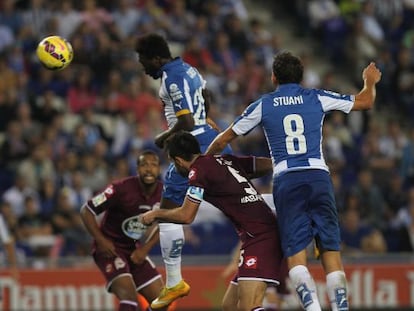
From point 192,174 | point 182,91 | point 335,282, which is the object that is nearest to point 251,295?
point 335,282

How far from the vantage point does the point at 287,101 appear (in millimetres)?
10477

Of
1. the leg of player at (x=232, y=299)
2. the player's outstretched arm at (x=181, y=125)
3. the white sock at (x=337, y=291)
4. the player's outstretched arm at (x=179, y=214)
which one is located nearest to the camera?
the white sock at (x=337, y=291)

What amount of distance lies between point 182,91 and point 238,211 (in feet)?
4.56

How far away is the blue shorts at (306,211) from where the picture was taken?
10359 millimetres

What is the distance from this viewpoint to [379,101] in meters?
22.2

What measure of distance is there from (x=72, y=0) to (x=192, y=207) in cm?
1031

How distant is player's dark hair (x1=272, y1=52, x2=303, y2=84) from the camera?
10547 millimetres

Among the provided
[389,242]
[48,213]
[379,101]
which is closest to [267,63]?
[379,101]

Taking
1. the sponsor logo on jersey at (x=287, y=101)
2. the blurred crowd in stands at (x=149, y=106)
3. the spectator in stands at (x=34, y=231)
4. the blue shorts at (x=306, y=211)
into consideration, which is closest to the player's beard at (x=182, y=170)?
the blue shorts at (x=306, y=211)

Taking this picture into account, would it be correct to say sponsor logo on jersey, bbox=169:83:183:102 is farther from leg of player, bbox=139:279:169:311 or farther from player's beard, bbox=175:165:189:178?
leg of player, bbox=139:279:169:311

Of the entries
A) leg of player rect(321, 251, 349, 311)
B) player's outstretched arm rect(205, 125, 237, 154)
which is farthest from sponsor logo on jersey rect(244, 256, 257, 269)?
player's outstretched arm rect(205, 125, 237, 154)

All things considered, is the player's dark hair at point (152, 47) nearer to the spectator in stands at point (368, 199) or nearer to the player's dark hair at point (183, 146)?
the player's dark hair at point (183, 146)

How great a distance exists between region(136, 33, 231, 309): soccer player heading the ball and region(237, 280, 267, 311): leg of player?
1.18 meters

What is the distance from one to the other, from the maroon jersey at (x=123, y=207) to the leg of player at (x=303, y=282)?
2487 millimetres
